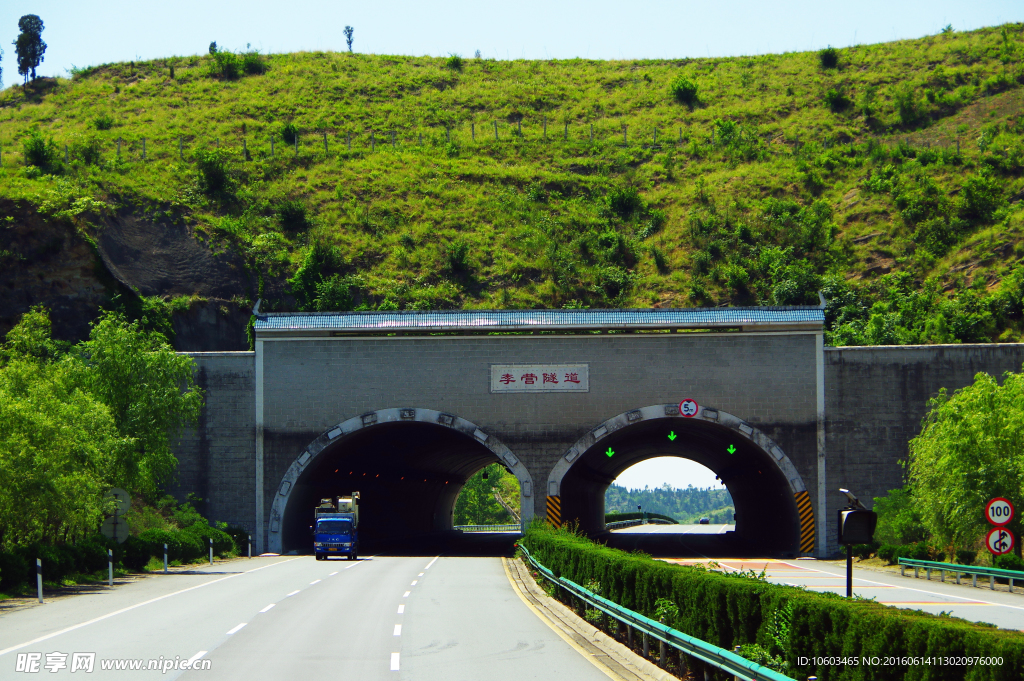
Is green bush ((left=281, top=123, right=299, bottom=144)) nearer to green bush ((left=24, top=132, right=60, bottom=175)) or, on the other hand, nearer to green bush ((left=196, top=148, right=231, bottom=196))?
green bush ((left=196, top=148, right=231, bottom=196))

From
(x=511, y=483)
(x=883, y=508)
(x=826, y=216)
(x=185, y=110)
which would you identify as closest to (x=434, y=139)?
(x=185, y=110)

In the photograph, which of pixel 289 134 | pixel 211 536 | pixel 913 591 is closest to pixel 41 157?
pixel 289 134

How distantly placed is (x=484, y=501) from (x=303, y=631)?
86027mm

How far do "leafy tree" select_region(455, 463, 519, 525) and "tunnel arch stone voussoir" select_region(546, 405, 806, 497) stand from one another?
57.1m

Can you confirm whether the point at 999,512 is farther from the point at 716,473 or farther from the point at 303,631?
the point at 716,473

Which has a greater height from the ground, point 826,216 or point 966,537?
point 826,216

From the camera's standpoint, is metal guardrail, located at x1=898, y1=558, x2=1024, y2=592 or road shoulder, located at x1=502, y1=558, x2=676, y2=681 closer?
road shoulder, located at x1=502, y1=558, x2=676, y2=681

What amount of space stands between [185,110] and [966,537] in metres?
80.6

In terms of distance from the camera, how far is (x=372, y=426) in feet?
135

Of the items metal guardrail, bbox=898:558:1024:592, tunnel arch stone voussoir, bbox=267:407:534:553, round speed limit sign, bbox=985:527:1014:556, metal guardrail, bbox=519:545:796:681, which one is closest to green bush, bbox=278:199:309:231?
tunnel arch stone voussoir, bbox=267:407:534:553

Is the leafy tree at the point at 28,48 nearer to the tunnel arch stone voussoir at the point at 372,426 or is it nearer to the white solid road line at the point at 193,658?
the tunnel arch stone voussoir at the point at 372,426

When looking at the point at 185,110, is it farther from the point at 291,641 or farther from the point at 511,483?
the point at 291,641

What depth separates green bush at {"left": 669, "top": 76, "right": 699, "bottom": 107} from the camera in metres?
93.6

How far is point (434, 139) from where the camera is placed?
8519 centimetres
